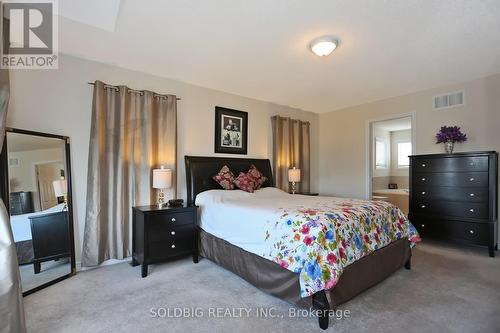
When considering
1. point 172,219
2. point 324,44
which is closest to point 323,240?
point 172,219

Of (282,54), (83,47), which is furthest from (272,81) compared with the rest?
(83,47)

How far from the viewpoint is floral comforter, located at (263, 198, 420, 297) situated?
1.87 m

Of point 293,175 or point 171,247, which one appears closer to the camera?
point 171,247

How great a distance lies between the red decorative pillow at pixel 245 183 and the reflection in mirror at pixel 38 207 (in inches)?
87.3

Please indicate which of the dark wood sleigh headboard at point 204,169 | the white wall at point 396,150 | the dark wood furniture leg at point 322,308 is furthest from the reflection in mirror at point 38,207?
the white wall at point 396,150

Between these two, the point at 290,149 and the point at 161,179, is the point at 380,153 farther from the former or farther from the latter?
the point at 161,179

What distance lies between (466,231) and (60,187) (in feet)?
17.3

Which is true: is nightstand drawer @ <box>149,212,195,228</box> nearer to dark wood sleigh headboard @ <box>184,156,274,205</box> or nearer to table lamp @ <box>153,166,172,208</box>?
table lamp @ <box>153,166,172,208</box>

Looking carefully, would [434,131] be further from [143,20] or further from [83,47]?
[83,47]

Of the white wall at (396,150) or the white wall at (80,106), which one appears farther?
the white wall at (396,150)

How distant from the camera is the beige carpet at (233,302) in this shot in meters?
1.89

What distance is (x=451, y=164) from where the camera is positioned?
3664mm

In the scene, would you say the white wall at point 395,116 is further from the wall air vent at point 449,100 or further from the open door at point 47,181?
the open door at point 47,181

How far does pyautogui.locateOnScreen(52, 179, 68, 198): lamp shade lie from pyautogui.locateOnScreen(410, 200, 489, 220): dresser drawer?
490 cm
